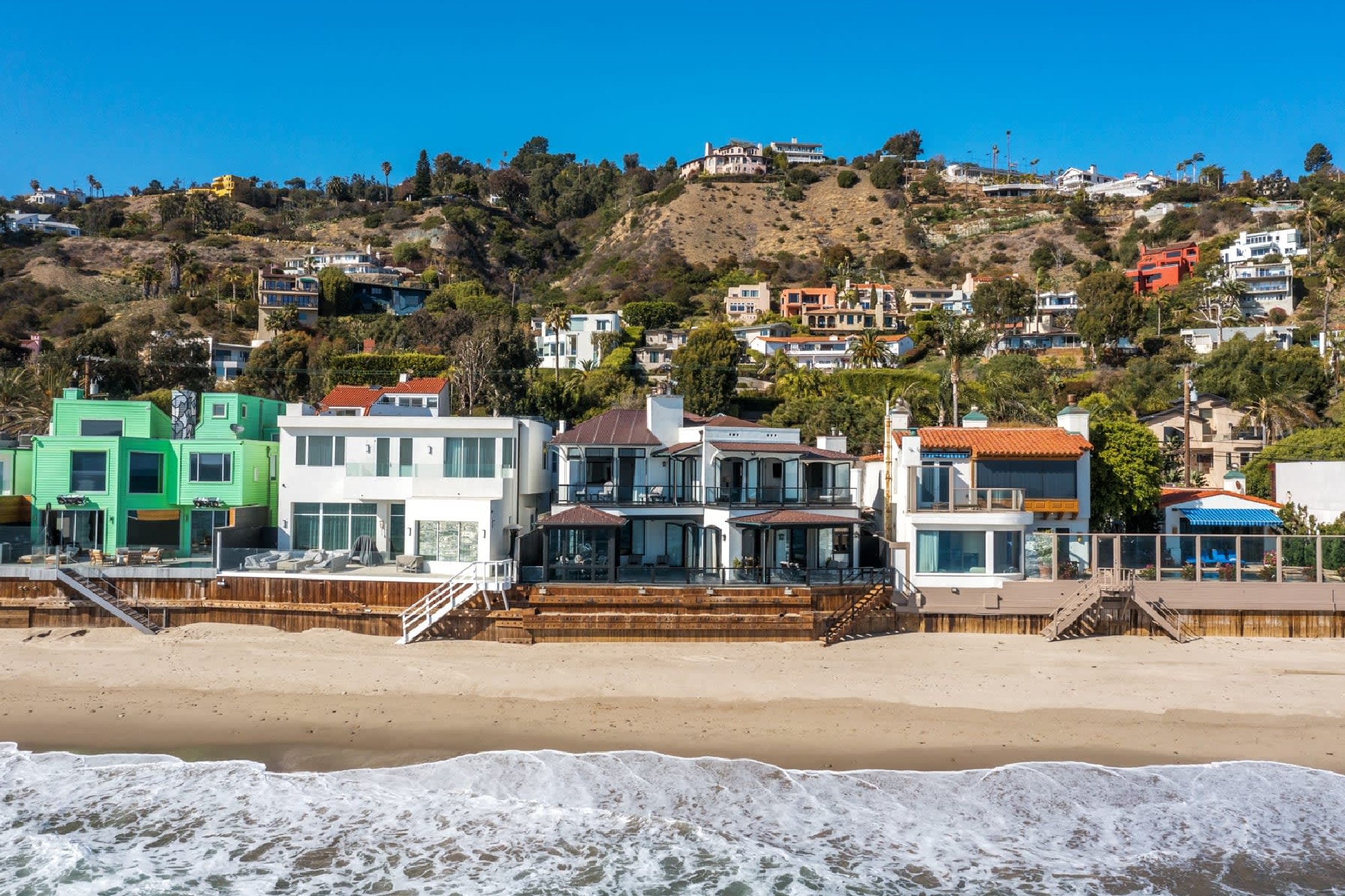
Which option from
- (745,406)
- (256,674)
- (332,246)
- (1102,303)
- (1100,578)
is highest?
(332,246)

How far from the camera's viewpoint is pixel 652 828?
1652 centimetres

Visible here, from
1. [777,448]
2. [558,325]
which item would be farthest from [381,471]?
[558,325]

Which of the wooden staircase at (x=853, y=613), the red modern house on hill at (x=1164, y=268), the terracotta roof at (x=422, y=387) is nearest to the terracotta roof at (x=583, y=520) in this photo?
the wooden staircase at (x=853, y=613)

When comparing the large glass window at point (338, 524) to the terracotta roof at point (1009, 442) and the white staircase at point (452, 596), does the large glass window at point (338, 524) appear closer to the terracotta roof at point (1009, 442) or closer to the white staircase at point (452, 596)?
the white staircase at point (452, 596)

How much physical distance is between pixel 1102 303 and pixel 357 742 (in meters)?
80.1

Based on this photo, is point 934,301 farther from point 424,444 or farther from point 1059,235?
point 424,444

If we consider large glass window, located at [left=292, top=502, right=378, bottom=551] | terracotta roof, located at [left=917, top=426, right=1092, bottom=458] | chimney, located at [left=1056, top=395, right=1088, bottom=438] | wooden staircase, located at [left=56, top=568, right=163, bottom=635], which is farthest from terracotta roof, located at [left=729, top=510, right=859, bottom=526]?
wooden staircase, located at [left=56, top=568, right=163, bottom=635]

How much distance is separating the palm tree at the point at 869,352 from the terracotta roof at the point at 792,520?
51121 mm

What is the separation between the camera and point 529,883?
14.9 meters

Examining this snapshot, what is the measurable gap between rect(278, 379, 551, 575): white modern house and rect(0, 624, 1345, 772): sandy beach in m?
5.29

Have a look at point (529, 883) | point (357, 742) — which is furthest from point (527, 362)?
point (529, 883)

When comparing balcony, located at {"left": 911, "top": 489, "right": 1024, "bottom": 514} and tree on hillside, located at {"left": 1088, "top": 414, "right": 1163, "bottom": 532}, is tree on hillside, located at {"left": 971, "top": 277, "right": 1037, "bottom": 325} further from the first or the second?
balcony, located at {"left": 911, "top": 489, "right": 1024, "bottom": 514}

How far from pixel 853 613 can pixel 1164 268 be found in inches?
4023

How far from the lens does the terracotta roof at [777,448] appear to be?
1217 inches
